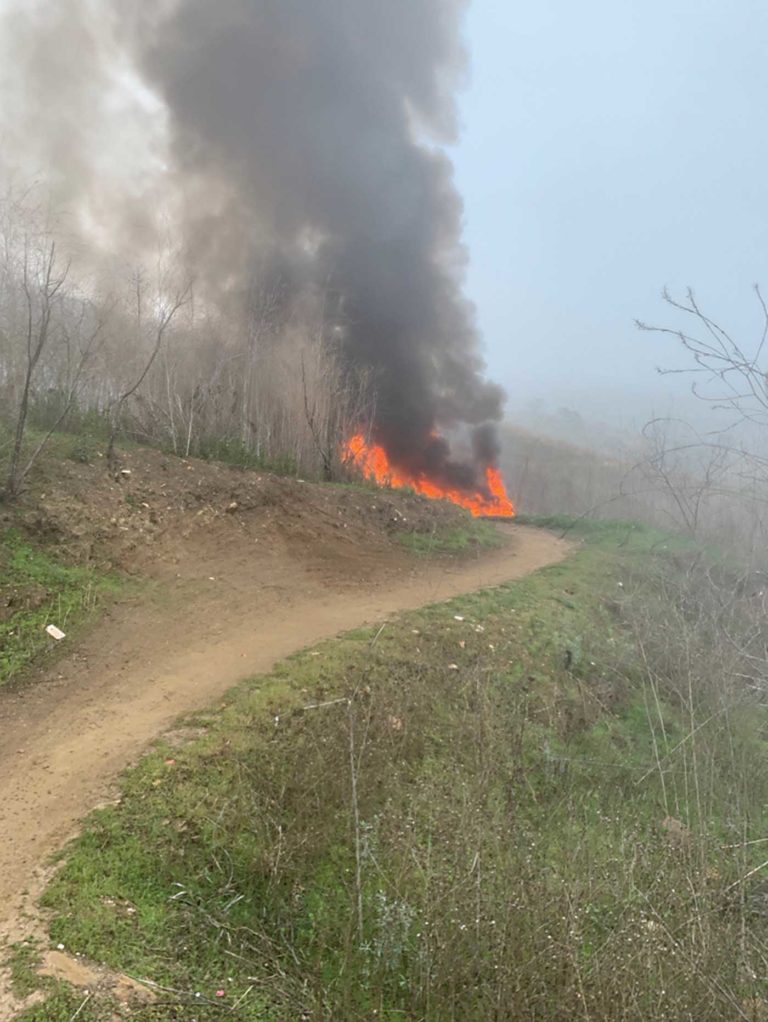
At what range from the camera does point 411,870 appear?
A: 13.8 ft

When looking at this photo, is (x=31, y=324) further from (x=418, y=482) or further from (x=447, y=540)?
(x=418, y=482)

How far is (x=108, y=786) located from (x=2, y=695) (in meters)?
1.79

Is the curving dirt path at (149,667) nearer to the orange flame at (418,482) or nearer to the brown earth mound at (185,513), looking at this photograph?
the brown earth mound at (185,513)

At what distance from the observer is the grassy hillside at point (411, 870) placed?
3.00 metres

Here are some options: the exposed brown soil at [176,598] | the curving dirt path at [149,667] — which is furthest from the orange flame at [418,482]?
the curving dirt path at [149,667]

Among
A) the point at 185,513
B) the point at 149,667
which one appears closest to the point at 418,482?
the point at 185,513

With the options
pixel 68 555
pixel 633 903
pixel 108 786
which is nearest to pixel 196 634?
pixel 68 555

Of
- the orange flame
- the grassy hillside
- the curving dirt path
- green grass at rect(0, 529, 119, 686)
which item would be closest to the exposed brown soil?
the curving dirt path

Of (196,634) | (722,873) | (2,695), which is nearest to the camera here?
(722,873)

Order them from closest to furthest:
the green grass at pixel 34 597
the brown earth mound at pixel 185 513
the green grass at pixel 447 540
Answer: the green grass at pixel 34 597 < the brown earth mound at pixel 185 513 < the green grass at pixel 447 540

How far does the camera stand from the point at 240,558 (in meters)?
9.78

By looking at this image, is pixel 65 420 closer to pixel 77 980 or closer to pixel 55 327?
pixel 55 327

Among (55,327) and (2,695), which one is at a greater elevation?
(55,327)

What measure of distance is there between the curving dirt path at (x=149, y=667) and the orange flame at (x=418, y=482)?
6027 millimetres
